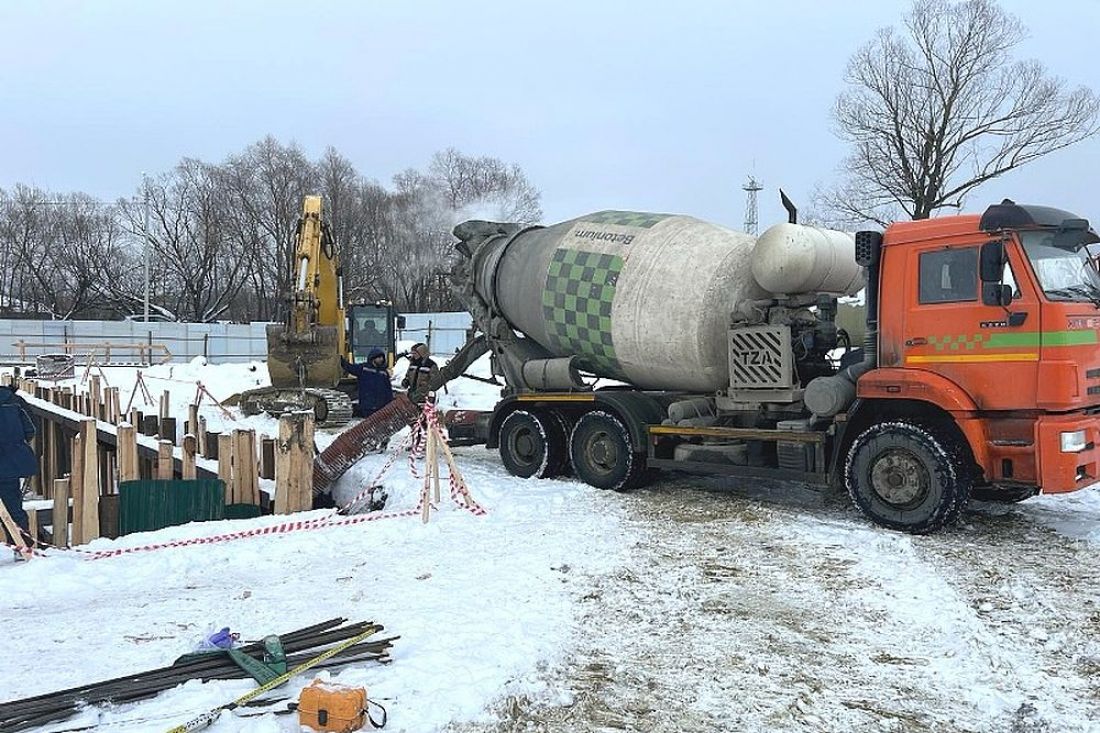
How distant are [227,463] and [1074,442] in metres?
7.72

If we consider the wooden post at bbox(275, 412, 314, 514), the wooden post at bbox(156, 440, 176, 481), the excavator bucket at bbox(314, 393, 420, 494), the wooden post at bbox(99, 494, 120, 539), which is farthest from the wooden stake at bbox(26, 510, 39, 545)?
the excavator bucket at bbox(314, 393, 420, 494)

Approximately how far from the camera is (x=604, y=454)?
10.2 meters

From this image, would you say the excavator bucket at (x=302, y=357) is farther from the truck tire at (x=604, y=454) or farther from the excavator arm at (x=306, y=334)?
the truck tire at (x=604, y=454)

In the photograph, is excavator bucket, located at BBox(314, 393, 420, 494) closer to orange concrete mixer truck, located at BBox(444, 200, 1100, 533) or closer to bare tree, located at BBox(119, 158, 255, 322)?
orange concrete mixer truck, located at BBox(444, 200, 1100, 533)

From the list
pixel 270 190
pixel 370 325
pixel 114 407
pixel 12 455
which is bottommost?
pixel 12 455

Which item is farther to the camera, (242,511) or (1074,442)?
(242,511)

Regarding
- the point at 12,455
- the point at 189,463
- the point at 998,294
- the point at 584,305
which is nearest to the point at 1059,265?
the point at 998,294

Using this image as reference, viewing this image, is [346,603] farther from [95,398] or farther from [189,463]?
[95,398]

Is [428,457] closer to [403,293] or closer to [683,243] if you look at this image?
[683,243]

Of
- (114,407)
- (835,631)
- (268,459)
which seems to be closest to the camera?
(835,631)

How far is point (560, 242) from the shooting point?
10.8 m

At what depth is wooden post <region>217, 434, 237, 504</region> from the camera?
9.48m

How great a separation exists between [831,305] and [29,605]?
7.24 m

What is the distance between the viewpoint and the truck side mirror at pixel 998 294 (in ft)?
23.5
